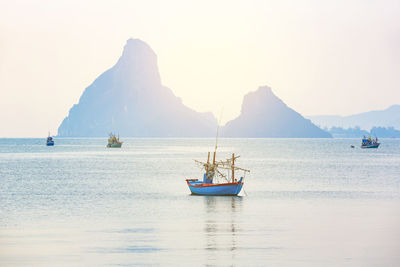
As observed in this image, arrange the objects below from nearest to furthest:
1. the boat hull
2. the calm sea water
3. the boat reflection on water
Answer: the calm sea water → the boat reflection on water → the boat hull

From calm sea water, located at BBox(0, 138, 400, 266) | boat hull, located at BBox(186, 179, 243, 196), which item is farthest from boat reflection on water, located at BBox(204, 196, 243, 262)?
boat hull, located at BBox(186, 179, 243, 196)

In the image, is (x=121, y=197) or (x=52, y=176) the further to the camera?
(x=52, y=176)

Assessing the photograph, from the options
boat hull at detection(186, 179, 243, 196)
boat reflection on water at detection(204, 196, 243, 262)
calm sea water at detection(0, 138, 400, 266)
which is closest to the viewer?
calm sea water at detection(0, 138, 400, 266)

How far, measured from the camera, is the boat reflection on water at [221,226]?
29312 millimetres

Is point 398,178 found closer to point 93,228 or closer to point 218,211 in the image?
point 218,211

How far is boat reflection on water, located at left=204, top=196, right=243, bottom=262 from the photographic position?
96.2 feet

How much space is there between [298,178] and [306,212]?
1492 inches

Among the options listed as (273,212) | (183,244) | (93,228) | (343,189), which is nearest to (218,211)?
(273,212)

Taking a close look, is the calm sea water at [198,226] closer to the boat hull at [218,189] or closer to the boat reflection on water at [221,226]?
the boat reflection on water at [221,226]

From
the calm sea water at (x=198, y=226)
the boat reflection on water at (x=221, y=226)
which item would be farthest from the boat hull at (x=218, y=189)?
the calm sea water at (x=198, y=226)

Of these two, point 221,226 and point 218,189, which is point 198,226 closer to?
point 221,226

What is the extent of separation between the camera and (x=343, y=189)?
219ft

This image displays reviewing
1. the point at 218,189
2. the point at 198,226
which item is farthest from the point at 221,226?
the point at 218,189

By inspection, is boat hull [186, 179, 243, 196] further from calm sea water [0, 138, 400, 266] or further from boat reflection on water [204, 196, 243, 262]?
calm sea water [0, 138, 400, 266]
